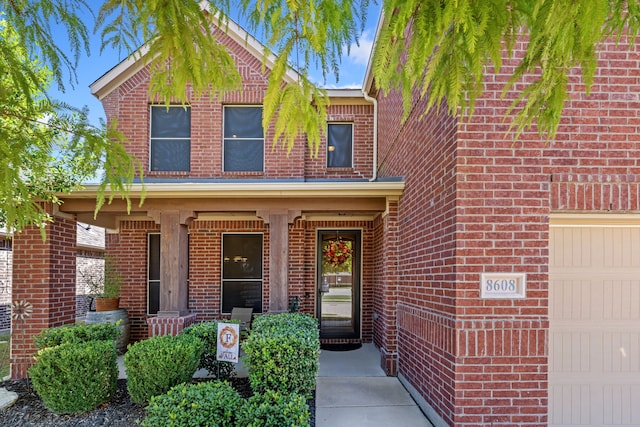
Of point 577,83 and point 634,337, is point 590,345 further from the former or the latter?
point 577,83

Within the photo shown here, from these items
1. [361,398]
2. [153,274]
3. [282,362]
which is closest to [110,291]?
[153,274]

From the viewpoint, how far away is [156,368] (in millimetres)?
4434

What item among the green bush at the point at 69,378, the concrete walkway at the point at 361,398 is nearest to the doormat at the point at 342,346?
the concrete walkway at the point at 361,398

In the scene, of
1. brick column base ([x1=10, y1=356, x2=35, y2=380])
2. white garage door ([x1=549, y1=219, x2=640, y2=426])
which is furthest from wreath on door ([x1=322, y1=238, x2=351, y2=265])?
brick column base ([x1=10, y1=356, x2=35, y2=380])

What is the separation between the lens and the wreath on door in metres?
8.62

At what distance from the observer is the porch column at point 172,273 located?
20.2ft

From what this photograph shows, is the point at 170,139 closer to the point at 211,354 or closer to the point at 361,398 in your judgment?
the point at 211,354

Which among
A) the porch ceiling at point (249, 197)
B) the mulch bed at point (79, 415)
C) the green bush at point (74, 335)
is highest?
the porch ceiling at point (249, 197)

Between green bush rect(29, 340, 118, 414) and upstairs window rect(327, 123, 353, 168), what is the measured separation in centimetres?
550

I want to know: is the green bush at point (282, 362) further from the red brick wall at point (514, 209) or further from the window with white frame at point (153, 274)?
the window with white frame at point (153, 274)

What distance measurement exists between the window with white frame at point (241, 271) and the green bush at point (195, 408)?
183 inches

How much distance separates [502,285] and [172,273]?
4799 mm

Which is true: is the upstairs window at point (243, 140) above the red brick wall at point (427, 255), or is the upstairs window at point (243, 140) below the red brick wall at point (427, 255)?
above

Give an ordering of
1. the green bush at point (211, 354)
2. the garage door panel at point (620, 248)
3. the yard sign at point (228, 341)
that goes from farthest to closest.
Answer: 1. the green bush at point (211, 354)
2. the yard sign at point (228, 341)
3. the garage door panel at point (620, 248)
